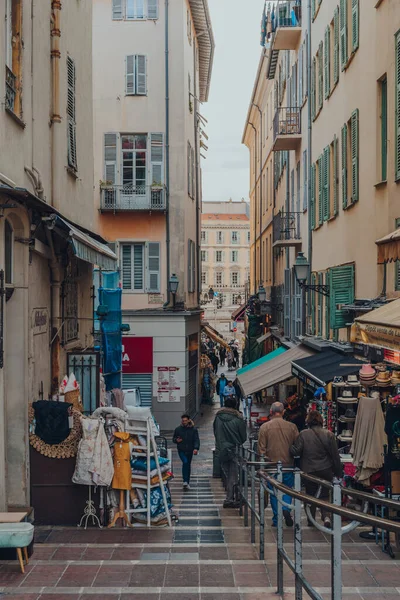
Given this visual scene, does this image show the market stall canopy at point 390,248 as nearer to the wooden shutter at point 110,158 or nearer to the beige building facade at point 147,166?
the beige building facade at point 147,166

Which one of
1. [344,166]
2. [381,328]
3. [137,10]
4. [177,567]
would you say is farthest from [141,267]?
[177,567]

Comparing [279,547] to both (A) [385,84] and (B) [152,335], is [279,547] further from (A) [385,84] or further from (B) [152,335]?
(B) [152,335]

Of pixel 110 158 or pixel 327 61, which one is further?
pixel 110 158

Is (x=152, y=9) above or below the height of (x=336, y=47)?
above

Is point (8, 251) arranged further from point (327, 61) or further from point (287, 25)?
point (287, 25)

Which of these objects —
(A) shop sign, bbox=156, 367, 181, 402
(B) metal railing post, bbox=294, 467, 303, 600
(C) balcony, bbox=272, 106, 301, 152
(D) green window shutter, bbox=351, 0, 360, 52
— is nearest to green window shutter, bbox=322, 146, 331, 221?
(D) green window shutter, bbox=351, 0, 360, 52

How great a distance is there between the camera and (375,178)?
13.4 meters

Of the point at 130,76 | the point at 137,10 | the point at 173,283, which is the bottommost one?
the point at 173,283

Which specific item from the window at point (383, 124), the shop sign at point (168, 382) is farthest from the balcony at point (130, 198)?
the window at point (383, 124)

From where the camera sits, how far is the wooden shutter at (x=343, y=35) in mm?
16406

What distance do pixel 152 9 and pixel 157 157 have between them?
17.9 ft

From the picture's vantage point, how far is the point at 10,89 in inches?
432

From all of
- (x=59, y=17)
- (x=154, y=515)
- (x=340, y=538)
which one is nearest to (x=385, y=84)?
(x=59, y=17)

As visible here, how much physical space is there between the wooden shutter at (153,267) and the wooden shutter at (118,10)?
27.6ft
